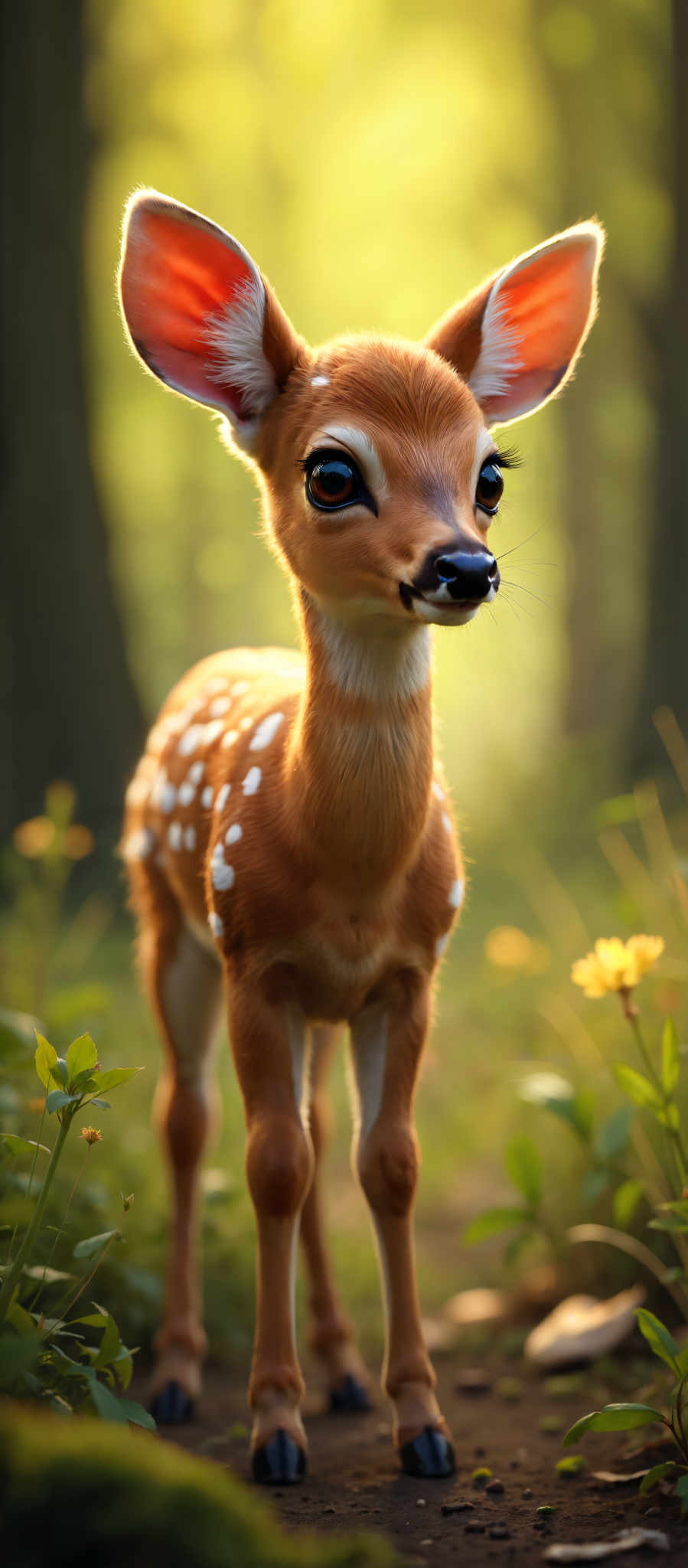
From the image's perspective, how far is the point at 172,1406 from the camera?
11.5 ft

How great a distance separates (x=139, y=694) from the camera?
8.66m

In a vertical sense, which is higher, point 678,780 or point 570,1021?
point 678,780

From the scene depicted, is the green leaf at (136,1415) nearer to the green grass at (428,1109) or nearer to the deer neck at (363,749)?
the green grass at (428,1109)

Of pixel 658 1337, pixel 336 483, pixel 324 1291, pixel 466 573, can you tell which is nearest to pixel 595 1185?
pixel 658 1337

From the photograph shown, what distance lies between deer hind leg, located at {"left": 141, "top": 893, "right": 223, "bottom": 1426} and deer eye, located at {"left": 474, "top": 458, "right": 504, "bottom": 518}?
152 centimetres

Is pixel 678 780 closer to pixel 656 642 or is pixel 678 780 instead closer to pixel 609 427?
pixel 656 642

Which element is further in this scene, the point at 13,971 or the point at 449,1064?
the point at 449,1064

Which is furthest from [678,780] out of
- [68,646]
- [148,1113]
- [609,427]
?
[609,427]

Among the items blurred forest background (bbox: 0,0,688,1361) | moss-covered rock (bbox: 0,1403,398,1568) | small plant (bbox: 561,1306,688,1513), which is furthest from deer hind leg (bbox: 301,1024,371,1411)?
moss-covered rock (bbox: 0,1403,398,1568)

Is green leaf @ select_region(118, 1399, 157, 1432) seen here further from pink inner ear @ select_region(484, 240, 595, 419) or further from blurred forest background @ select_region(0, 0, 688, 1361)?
pink inner ear @ select_region(484, 240, 595, 419)

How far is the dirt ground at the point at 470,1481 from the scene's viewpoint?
2.57 meters

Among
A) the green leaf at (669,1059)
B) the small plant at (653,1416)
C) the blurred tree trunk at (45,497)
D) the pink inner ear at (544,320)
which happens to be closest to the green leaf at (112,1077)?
the small plant at (653,1416)

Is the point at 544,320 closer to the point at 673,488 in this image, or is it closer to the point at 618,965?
the point at 618,965

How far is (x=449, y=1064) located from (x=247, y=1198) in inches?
77.3
